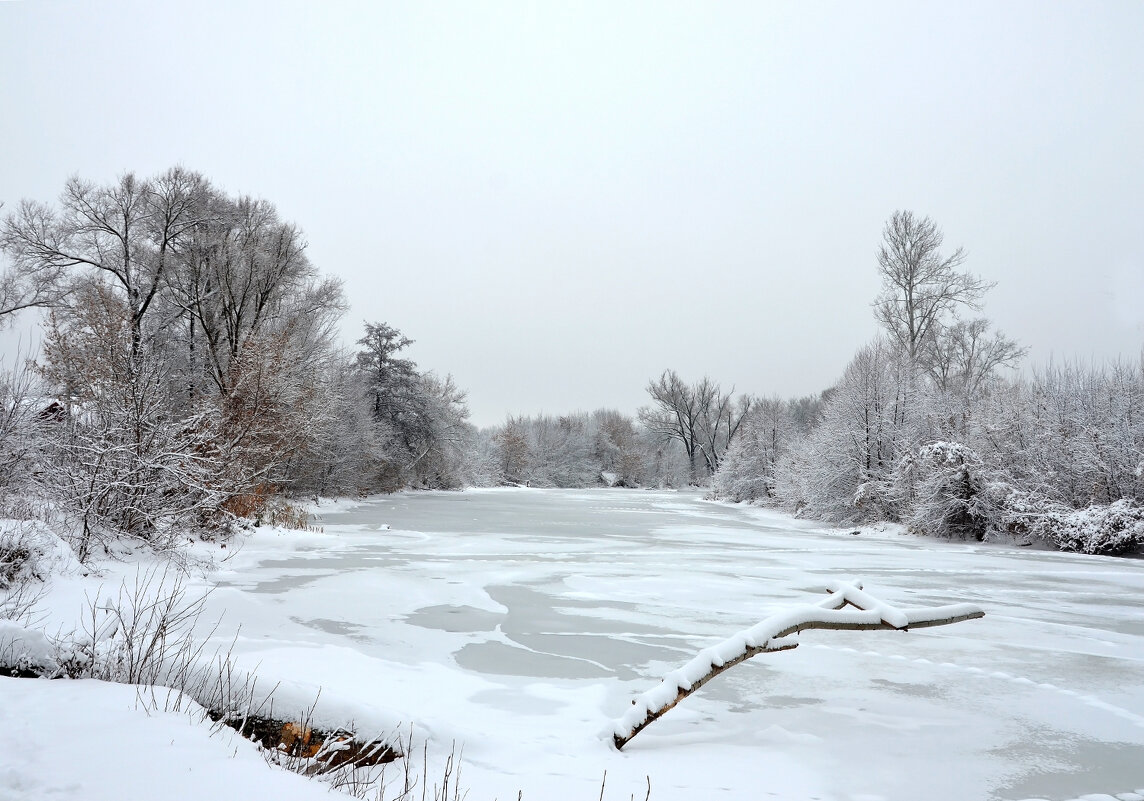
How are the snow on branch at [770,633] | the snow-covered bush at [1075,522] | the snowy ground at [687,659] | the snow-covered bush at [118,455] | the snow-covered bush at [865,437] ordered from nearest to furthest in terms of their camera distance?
the snowy ground at [687,659], the snow on branch at [770,633], the snow-covered bush at [118,455], the snow-covered bush at [1075,522], the snow-covered bush at [865,437]

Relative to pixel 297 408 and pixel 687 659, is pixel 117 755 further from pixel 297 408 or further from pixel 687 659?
pixel 297 408

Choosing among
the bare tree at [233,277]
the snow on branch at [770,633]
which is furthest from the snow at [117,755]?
the bare tree at [233,277]

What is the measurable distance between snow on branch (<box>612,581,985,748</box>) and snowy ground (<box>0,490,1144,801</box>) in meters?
0.27

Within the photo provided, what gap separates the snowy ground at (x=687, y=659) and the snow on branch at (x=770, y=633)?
0.27 metres

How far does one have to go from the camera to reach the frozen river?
3.65 metres

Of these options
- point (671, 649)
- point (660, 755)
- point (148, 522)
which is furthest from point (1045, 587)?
point (148, 522)

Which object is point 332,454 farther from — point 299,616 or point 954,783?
point 954,783

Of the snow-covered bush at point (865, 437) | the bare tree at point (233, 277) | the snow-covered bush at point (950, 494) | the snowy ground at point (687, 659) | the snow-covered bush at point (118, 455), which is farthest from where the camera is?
the bare tree at point (233, 277)

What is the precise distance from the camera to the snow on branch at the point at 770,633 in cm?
381

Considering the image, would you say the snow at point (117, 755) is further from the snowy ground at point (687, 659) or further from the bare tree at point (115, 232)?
the bare tree at point (115, 232)

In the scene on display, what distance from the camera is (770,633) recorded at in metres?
4.12

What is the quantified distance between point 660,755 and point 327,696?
191cm

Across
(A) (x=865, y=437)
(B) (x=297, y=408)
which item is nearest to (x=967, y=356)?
(A) (x=865, y=437)

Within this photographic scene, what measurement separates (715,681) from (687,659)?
51cm
